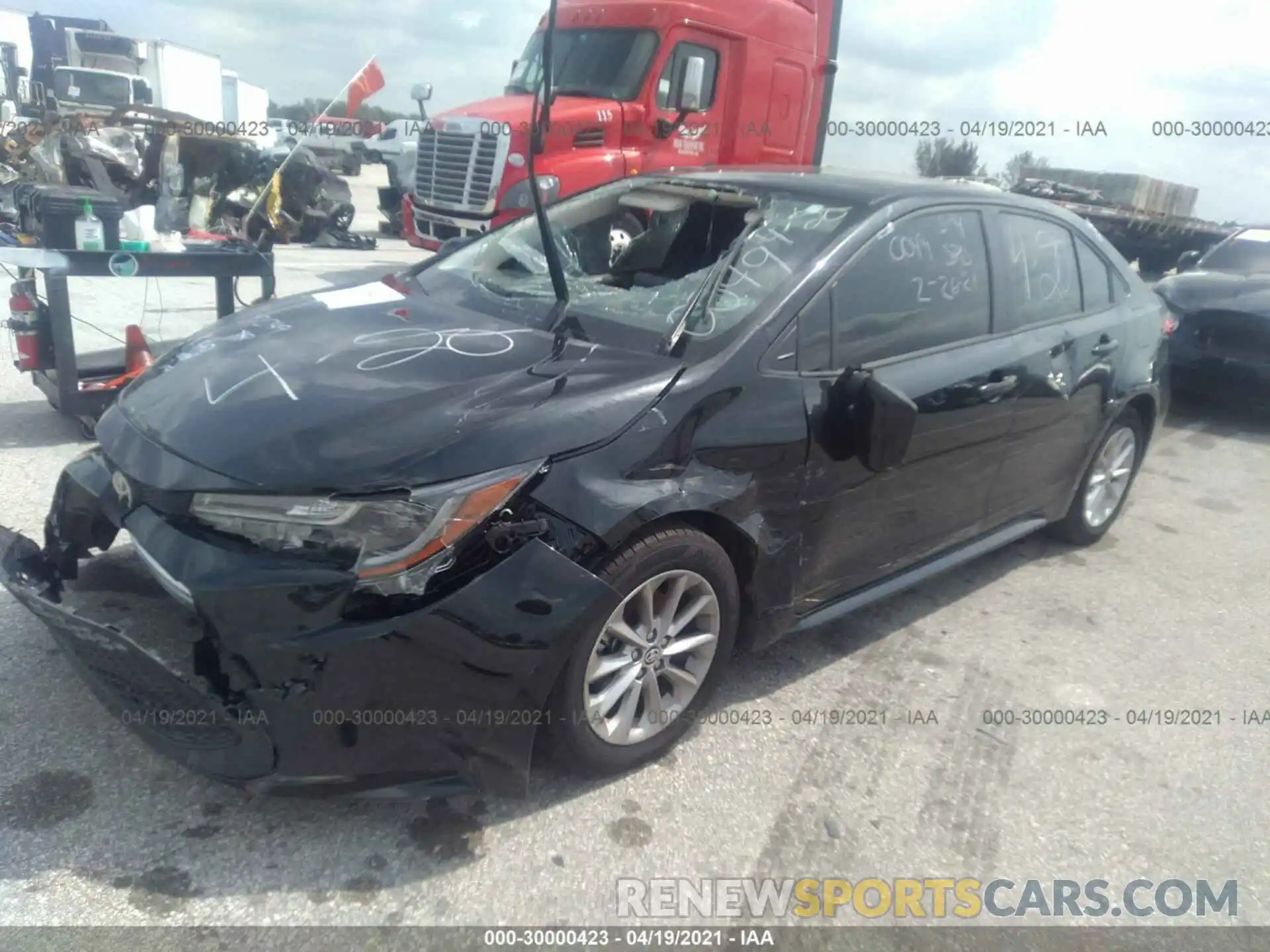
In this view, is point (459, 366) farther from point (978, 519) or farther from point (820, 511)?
point (978, 519)

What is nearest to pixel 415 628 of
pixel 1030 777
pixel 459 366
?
pixel 459 366

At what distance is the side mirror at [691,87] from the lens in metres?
8.98

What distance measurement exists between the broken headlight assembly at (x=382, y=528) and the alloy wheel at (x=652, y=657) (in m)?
0.50

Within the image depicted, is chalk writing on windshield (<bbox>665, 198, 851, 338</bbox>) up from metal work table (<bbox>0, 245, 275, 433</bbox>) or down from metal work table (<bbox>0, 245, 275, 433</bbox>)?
up

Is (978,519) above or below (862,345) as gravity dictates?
below

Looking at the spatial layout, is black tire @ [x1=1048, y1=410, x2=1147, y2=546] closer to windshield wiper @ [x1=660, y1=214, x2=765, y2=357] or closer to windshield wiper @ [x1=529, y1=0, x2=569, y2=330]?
windshield wiper @ [x1=660, y1=214, x2=765, y2=357]

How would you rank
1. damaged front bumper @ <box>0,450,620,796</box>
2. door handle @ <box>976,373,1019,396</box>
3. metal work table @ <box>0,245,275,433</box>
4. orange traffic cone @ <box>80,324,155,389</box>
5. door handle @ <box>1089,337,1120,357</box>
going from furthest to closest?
1. orange traffic cone @ <box>80,324,155,389</box>
2. metal work table @ <box>0,245,275,433</box>
3. door handle @ <box>1089,337,1120,357</box>
4. door handle @ <box>976,373,1019,396</box>
5. damaged front bumper @ <box>0,450,620,796</box>

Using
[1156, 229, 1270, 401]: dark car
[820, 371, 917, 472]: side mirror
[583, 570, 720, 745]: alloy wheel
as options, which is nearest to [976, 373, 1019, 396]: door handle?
[820, 371, 917, 472]: side mirror

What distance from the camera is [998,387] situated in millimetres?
3623

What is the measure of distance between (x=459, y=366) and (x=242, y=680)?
1.03 m

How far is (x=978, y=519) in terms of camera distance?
12.7 ft

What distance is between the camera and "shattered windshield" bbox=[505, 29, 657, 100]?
9.11 m

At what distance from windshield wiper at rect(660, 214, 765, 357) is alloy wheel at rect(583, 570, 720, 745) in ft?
2.27

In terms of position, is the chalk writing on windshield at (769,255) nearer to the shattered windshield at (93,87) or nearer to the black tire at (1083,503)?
the black tire at (1083,503)
